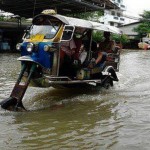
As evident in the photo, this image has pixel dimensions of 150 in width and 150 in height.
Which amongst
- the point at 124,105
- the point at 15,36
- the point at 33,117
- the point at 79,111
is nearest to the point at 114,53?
the point at 124,105

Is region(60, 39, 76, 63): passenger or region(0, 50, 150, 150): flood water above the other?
region(60, 39, 76, 63): passenger

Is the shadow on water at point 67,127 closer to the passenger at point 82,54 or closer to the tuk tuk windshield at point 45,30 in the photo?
the passenger at point 82,54

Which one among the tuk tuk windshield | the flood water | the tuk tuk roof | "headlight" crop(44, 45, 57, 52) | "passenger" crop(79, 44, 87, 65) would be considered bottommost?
the flood water

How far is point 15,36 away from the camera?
32.4 meters

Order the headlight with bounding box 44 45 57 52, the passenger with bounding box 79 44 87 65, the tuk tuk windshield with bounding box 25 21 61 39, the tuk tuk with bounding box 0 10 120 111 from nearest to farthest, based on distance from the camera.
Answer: the tuk tuk with bounding box 0 10 120 111, the headlight with bounding box 44 45 57 52, the tuk tuk windshield with bounding box 25 21 61 39, the passenger with bounding box 79 44 87 65

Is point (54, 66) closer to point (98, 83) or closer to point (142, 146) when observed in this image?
point (98, 83)

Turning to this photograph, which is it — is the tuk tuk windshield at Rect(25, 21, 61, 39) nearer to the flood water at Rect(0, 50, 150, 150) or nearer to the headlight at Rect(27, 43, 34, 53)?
the headlight at Rect(27, 43, 34, 53)

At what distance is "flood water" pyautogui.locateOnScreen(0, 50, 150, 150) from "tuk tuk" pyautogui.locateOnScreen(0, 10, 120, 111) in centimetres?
59

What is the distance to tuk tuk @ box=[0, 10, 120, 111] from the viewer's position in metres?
8.31

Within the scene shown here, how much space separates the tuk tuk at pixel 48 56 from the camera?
27.3ft

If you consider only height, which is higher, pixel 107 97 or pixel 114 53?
pixel 114 53

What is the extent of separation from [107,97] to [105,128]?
11.5 feet

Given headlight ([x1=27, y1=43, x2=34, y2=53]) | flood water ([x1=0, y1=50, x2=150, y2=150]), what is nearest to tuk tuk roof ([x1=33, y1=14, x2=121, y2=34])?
headlight ([x1=27, y1=43, x2=34, y2=53])

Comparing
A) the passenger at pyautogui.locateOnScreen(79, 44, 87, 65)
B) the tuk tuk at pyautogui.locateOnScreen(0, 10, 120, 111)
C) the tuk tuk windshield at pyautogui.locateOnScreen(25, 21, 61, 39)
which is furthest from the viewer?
the passenger at pyautogui.locateOnScreen(79, 44, 87, 65)
